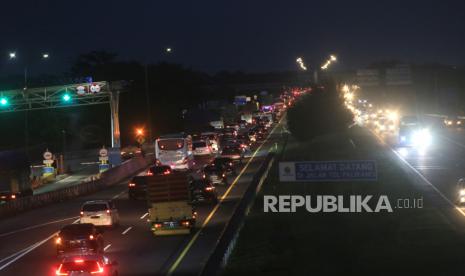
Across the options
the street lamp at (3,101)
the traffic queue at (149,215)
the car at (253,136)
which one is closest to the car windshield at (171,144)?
the traffic queue at (149,215)

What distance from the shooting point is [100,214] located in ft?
108

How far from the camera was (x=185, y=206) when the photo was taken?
100ft

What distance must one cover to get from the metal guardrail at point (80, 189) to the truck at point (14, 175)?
2402mm

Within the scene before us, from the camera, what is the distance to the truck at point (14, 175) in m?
51.2

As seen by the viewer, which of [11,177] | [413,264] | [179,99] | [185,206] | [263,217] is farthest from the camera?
[179,99]

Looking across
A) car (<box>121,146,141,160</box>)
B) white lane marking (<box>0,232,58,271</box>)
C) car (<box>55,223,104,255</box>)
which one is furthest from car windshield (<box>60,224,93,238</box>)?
car (<box>121,146,141,160</box>)

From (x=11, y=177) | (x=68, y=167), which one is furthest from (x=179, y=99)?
(x=11, y=177)

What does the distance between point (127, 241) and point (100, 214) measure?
4127 mm

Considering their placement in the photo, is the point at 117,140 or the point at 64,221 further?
the point at 117,140

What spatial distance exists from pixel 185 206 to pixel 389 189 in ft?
50.5

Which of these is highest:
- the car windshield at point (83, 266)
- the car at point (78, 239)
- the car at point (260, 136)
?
the car at point (260, 136)

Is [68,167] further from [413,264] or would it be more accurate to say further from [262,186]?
[413,264]

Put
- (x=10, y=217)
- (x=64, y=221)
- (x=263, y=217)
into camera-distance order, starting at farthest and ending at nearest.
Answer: (x=10, y=217) → (x=64, y=221) → (x=263, y=217)

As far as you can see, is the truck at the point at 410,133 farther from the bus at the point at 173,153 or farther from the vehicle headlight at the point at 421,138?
the bus at the point at 173,153
